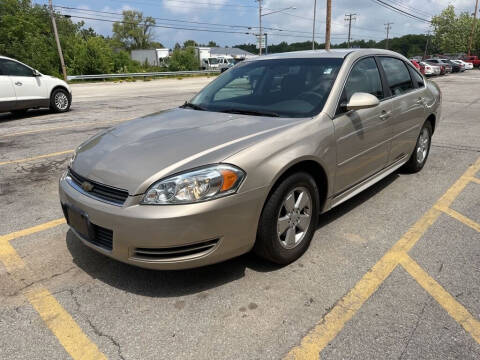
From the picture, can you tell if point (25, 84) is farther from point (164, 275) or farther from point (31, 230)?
point (164, 275)

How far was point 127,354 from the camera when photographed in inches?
80.8

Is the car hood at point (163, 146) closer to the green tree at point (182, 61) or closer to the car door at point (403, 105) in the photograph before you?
the car door at point (403, 105)

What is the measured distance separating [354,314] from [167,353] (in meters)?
1.16

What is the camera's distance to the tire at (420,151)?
4.89 m

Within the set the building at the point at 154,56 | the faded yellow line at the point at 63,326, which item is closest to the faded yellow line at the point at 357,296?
the faded yellow line at the point at 63,326

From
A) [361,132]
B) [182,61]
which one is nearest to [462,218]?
[361,132]

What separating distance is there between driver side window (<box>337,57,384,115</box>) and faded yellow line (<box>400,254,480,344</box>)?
137cm

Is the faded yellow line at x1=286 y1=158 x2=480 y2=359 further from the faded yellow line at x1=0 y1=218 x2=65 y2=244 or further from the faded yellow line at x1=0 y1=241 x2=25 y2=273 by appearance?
the faded yellow line at x1=0 y1=218 x2=65 y2=244

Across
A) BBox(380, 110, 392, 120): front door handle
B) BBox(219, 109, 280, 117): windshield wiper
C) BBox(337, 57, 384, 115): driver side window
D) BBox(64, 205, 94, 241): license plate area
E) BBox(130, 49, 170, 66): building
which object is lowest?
BBox(64, 205, 94, 241): license plate area

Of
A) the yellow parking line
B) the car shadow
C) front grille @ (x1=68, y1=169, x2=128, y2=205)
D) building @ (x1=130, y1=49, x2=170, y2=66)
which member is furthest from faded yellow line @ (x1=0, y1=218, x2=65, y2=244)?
building @ (x1=130, y1=49, x2=170, y2=66)

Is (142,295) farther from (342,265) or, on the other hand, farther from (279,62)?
(279,62)

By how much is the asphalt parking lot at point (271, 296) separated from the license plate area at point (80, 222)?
1.26 feet

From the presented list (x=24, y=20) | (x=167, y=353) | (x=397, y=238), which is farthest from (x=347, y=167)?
(x=24, y=20)

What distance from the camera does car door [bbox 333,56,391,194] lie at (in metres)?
3.18
